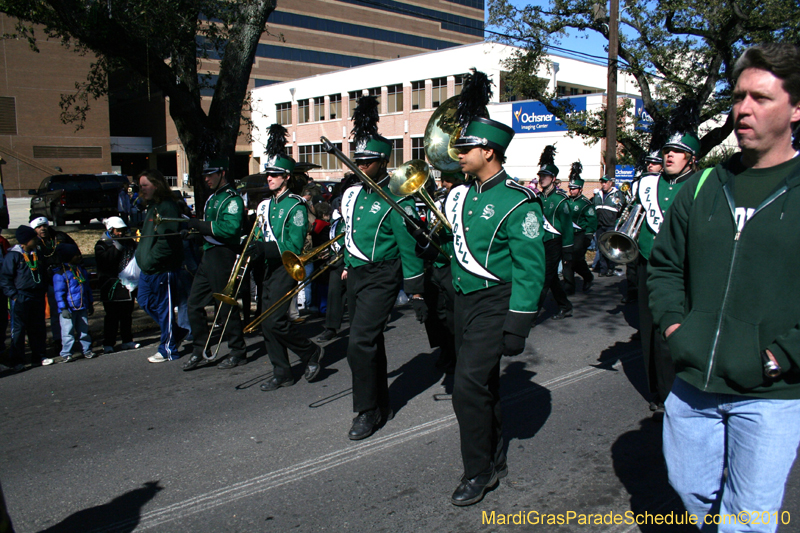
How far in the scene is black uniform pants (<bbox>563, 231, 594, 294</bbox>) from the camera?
964 centimetres

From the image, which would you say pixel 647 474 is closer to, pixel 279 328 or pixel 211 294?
pixel 279 328

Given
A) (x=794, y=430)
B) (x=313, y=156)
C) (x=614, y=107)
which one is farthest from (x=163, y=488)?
(x=313, y=156)

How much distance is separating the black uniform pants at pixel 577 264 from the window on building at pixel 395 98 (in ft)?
126

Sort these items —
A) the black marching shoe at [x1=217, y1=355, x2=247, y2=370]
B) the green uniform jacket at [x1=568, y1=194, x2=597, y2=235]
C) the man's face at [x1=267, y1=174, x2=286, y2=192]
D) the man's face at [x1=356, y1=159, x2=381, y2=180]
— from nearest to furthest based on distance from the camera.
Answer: the man's face at [x1=356, y1=159, x2=381, y2=180], the man's face at [x1=267, y1=174, x2=286, y2=192], the black marching shoe at [x1=217, y1=355, x2=247, y2=370], the green uniform jacket at [x1=568, y1=194, x2=597, y2=235]

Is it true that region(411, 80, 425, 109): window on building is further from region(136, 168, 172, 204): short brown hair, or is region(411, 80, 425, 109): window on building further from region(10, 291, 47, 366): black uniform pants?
region(10, 291, 47, 366): black uniform pants

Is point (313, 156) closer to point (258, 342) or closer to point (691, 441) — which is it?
point (258, 342)

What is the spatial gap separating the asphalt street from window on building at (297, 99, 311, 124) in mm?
50863

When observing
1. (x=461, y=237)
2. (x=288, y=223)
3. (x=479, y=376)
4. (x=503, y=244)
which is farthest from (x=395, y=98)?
(x=479, y=376)

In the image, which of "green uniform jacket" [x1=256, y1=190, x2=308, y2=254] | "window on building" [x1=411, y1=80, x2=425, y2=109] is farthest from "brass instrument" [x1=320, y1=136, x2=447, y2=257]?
"window on building" [x1=411, y1=80, x2=425, y2=109]

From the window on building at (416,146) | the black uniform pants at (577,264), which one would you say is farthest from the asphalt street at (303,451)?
the window on building at (416,146)

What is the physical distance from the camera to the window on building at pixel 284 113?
57281mm

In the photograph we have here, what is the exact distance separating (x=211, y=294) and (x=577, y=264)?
613 cm

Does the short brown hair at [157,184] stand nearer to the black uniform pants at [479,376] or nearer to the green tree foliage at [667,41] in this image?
the black uniform pants at [479,376]

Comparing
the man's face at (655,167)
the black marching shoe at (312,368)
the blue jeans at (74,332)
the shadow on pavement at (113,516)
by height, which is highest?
the man's face at (655,167)
